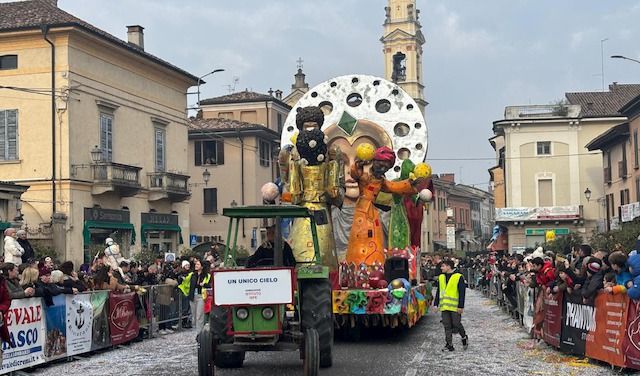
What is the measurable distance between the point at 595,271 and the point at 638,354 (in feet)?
6.37

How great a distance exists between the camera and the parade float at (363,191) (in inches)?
664

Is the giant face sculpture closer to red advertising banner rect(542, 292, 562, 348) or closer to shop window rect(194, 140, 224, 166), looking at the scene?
red advertising banner rect(542, 292, 562, 348)

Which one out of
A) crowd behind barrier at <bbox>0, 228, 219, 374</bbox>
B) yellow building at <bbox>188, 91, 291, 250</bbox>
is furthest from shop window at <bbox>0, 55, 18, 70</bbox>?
yellow building at <bbox>188, 91, 291, 250</bbox>

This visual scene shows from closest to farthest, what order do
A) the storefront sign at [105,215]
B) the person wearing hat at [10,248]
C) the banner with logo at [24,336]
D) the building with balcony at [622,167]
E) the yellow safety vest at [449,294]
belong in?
the banner with logo at [24,336]
the yellow safety vest at [449,294]
the person wearing hat at [10,248]
the storefront sign at [105,215]
the building with balcony at [622,167]

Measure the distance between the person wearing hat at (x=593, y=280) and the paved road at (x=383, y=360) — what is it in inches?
41.8

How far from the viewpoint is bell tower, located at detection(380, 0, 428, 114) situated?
89.2 metres

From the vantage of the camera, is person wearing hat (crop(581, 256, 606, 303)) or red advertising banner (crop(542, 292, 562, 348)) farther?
red advertising banner (crop(542, 292, 562, 348))

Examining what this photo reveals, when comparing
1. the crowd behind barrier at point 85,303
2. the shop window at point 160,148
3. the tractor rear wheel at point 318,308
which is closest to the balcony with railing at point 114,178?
the shop window at point 160,148

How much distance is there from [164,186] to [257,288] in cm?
2987

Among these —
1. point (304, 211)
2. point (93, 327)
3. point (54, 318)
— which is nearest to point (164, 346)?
point (93, 327)

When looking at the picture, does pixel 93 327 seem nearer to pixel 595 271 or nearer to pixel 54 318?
pixel 54 318

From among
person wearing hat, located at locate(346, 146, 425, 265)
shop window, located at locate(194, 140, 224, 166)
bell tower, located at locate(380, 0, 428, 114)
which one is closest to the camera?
person wearing hat, located at locate(346, 146, 425, 265)

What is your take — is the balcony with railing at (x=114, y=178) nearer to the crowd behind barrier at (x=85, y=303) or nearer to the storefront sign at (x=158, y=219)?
the storefront sign at (x=158, y=219)

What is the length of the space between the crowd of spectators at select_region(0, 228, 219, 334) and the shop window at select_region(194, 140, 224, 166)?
104 ft
